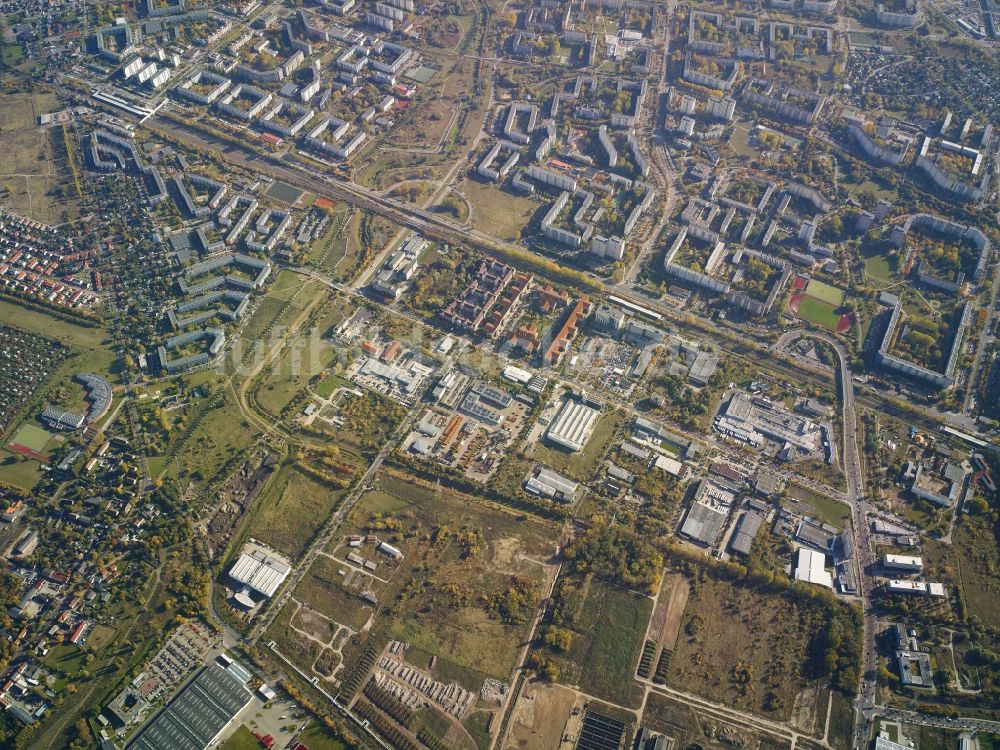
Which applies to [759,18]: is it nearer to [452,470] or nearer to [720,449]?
[720,449]

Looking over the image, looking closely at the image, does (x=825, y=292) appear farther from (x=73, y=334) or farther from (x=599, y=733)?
(x=73, y=334)

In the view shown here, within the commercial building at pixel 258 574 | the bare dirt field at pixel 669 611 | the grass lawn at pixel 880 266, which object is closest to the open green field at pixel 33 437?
the commercial building at pixel 258 574

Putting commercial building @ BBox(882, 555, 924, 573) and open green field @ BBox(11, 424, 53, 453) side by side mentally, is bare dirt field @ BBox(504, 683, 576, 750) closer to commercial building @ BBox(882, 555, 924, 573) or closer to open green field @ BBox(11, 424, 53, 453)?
commercial building @ BBox(882, 555, 924, 573)

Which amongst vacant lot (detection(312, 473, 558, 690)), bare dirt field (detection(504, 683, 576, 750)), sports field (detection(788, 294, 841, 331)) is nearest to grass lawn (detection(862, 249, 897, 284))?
sports field (detection(788, 294, 841, 331))

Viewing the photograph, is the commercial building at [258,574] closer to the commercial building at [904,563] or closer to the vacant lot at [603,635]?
the vacant lot at [603,635]

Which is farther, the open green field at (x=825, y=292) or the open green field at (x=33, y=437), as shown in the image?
the open green field at (x=825, y=292)

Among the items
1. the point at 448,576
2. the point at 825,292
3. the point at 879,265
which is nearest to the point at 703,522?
the point at 448,576
